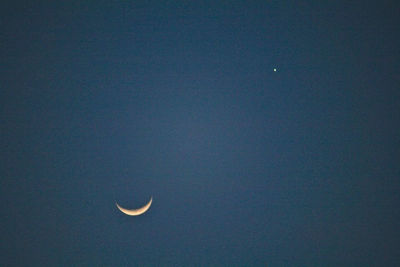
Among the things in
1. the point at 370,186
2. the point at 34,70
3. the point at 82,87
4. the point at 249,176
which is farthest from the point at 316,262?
the point at 34,70

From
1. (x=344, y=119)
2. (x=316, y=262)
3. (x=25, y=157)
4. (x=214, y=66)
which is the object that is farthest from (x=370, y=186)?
(x=25, y=157)

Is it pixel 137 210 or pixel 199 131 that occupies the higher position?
pixel 199 131

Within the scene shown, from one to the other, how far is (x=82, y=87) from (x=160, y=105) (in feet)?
2.30

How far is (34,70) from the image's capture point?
1.97m

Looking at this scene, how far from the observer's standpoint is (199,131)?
6.65ft

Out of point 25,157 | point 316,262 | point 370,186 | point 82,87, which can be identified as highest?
point 82,87

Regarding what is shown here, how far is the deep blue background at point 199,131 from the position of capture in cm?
196

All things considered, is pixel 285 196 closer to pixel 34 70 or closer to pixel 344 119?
pixel 344 119

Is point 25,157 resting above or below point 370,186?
above

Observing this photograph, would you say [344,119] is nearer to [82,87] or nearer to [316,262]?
[316,262]

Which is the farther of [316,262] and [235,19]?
[316,262]

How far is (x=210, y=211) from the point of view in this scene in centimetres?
206

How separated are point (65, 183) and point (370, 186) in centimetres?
277

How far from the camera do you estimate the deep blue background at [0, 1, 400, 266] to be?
1960 millimetres
